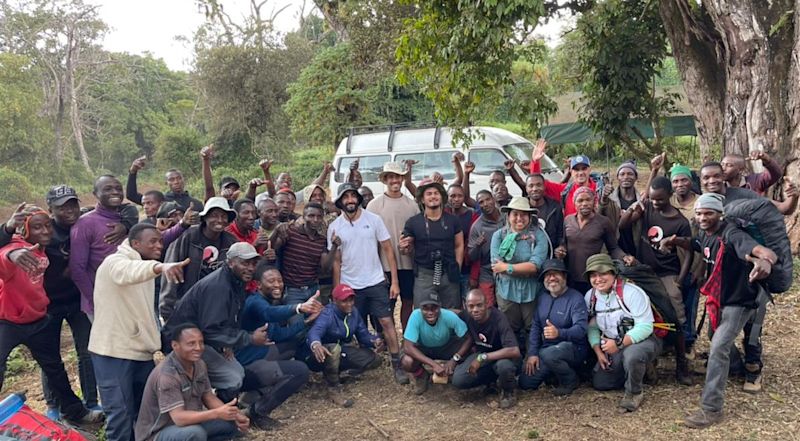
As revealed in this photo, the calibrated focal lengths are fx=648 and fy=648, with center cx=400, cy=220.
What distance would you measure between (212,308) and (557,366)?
282 centimetres

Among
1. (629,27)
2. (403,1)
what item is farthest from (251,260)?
(629,27)

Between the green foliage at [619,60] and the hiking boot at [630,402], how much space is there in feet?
23.3

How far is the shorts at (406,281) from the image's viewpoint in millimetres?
6574

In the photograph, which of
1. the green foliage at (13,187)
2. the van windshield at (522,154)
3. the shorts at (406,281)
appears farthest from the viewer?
the green foliage at (13,187)

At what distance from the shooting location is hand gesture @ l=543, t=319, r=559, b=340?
17.4 feet

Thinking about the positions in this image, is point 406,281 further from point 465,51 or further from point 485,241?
point 465,51

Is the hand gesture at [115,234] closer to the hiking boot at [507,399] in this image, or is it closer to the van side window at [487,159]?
the hiking boot at [507,399]

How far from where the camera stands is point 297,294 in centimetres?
600

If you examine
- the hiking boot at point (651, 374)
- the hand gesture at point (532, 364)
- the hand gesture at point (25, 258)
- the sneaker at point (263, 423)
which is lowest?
→ the sneaker at point (263, 423)

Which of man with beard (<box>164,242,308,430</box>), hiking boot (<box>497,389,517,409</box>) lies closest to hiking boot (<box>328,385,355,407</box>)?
man with beard (<box>164,242,308,430</box>)

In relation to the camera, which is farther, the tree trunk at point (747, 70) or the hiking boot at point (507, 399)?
the tree trunk at point (747, 70)

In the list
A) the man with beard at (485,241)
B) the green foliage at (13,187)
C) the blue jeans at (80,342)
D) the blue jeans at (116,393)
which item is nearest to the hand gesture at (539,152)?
the man with beard at (485,241)

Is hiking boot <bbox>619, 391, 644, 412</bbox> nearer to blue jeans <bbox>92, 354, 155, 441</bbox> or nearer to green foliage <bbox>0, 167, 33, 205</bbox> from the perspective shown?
blue jeans <bbox>92, 354, 155, 441</bbox>

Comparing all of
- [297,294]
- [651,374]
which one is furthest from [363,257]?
[651,374]
